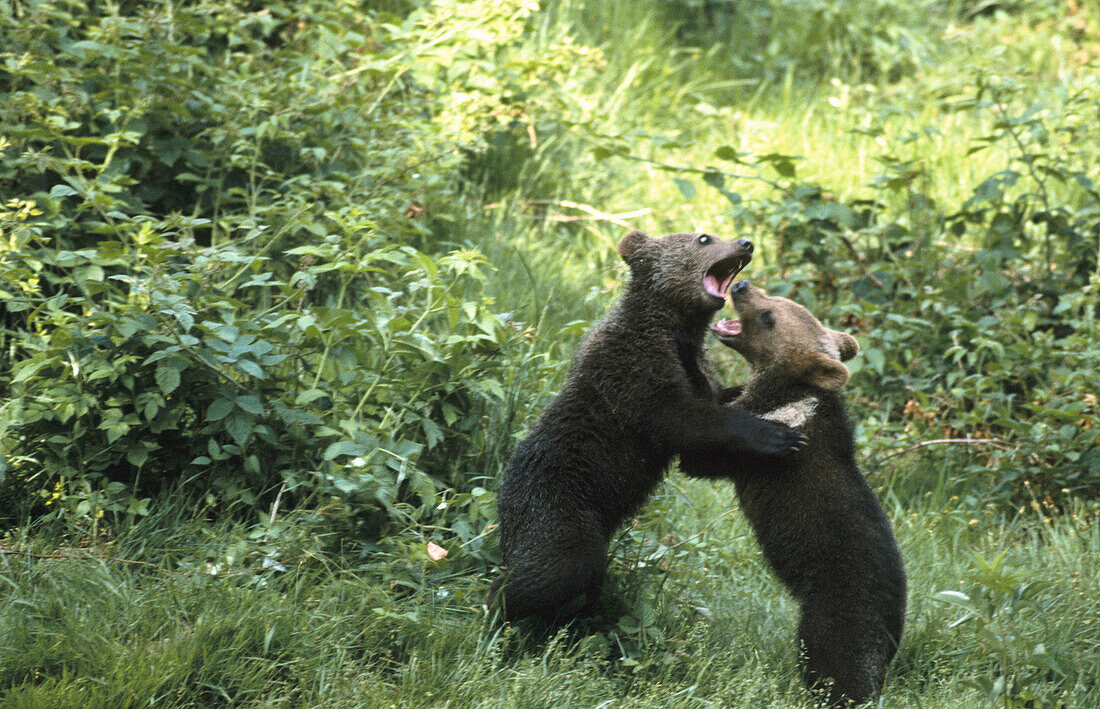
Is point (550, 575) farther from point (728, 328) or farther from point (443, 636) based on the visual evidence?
point (728, 328)

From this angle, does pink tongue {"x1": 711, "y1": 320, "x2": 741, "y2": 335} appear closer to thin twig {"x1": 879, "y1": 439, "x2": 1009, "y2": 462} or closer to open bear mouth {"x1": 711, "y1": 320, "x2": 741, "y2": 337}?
open bear mouth {"x1": 711, "y1": 320, "x2": 741, "y2": 337}

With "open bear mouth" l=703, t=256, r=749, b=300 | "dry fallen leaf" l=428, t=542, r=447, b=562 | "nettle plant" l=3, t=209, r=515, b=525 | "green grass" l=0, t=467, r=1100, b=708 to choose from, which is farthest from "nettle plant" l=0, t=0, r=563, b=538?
"open bear mouth" l=703, t=256, r=749, b=300

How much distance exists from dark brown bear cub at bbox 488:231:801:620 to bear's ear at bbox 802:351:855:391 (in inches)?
15.2

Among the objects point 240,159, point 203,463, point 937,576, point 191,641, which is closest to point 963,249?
point 937,576

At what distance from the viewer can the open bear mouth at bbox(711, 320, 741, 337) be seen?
4703mm

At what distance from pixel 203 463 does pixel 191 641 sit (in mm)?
1002

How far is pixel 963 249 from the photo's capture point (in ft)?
23.5

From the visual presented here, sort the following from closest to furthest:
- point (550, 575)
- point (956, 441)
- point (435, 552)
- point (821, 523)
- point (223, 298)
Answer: point (550, 575) < point (821, 523) < point (435, 552) < point (223, 298) < point (956, 441)

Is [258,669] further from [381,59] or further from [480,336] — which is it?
[381,59]

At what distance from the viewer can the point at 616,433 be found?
14.0ft

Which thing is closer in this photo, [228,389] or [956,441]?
[228,389]

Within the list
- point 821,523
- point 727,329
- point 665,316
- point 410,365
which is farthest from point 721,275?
point 410,365

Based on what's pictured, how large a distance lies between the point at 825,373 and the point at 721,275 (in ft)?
2.02

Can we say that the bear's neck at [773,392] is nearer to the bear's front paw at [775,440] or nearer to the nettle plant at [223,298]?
the bear's front paw at [775,440]
